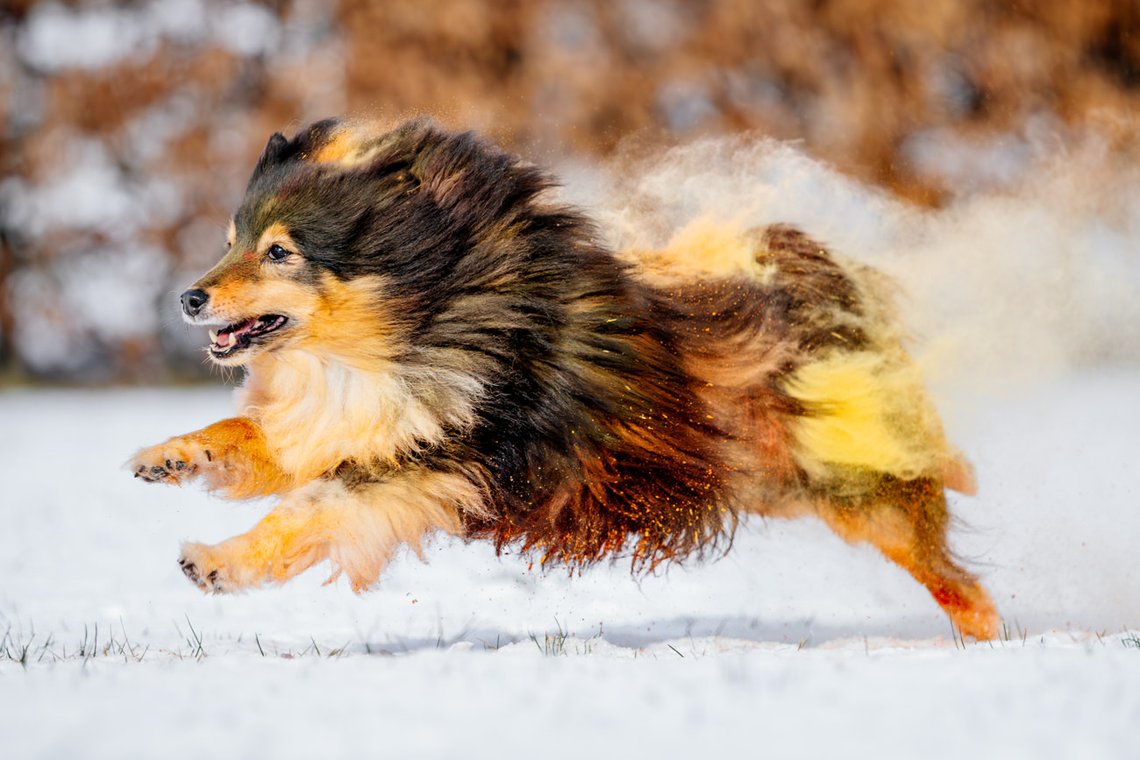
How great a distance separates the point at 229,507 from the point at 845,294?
4.33 m

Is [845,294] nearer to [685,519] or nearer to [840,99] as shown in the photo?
[685,519]

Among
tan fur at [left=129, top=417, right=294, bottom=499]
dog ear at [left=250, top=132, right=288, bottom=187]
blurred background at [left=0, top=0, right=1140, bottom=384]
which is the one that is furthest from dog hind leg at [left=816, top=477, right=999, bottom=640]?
blurred background at [left=0, top=0, right=1140, bottom=384]

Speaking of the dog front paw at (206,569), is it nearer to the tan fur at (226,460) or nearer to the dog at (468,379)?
the dog at (468,379)

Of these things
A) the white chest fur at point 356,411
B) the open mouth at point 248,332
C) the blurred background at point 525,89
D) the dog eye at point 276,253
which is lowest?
the white chest fur at point 356,411

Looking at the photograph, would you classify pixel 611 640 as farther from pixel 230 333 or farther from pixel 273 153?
pixel 273 153

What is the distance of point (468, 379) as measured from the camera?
3297 millimetres

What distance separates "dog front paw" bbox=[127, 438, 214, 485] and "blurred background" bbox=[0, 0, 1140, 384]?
7.72 metres

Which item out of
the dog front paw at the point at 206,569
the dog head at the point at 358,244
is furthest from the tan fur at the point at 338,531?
the dog head at the point at 358,244

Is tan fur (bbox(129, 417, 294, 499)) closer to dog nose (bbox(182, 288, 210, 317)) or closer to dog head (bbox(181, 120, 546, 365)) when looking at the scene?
dog head (bbox(181, 120, 546, 365))

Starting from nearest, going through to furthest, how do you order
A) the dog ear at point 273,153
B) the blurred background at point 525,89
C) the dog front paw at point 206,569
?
the dog front paw at point 206,569 < the dog ear at point 273,153 < the blurred background at point 525,89

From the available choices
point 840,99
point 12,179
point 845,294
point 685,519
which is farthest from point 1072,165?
point 12,179

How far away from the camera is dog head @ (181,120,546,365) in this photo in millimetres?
3260

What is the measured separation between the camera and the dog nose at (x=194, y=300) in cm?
318

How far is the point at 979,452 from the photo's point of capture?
14.9ft
